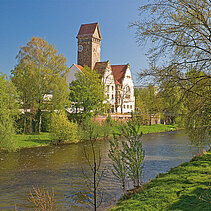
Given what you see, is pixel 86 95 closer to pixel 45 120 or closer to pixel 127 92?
pixel 45 120

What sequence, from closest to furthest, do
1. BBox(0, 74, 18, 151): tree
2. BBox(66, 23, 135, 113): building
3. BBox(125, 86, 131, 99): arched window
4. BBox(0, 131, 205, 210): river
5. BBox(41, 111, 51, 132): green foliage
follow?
BBox(0, 131, 205, 210): river < BBox(0, 74, 18, 151): tree < BBox(41, 111, 51, 132): green foliage < BBox(66, 23, 135, 113): building < BBox(125, 86, 131, 99): arched window

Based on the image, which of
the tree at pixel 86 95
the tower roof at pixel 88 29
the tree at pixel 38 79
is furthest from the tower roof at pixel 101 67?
the tree at pixel 38 79

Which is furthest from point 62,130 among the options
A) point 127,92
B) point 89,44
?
point 127,92

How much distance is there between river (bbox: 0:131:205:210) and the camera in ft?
40.1

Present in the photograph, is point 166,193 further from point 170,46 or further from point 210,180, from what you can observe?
point 170,46

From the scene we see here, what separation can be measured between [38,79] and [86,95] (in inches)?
303

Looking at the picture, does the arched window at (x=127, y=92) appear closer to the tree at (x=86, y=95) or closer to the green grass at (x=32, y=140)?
the tree at (x=86, y=95)

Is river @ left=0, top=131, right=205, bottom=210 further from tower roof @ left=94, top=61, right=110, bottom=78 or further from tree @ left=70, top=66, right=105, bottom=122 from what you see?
tower roof @ left=94, top=61, right=110, bottom=78

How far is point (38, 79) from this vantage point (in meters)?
34.9

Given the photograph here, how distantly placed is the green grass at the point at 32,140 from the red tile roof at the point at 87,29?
3263 centimetres

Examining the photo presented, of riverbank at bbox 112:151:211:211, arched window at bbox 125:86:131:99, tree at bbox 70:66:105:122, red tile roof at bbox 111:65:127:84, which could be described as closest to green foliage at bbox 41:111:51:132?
tree at bbox 70:66:105:122

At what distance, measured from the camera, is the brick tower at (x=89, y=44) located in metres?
→ 59.3

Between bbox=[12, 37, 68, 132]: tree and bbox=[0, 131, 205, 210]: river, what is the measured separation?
8.94m

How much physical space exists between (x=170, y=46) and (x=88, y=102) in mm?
31146
